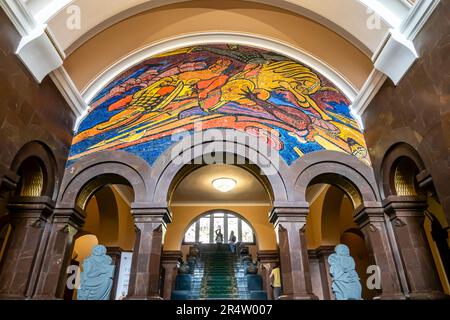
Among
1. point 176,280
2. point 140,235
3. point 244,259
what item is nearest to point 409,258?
point 140,235

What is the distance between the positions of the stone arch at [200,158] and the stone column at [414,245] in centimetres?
173

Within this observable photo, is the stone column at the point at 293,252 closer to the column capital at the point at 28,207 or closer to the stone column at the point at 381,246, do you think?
the stone column at the point at 381,246

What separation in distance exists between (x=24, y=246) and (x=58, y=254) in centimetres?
51

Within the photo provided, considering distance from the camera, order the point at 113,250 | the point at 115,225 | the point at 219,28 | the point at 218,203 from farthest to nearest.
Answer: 1. the point at 218,203
2. the point at 115,225
3. the point at 113,250
4. the point at 219,28

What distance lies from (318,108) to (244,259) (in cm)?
835

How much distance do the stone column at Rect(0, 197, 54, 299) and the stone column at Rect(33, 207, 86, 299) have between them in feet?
0.34

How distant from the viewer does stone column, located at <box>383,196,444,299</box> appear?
452 centimetres

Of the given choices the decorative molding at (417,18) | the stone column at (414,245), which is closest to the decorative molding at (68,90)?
the decorative molding at (417,18)

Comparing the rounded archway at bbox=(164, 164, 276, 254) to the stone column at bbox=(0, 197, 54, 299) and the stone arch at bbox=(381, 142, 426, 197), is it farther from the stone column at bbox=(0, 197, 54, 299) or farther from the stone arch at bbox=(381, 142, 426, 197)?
the stone column at bbox=(0, 197, 54, 299)

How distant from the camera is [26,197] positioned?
16.5ft

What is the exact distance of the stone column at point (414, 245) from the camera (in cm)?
452

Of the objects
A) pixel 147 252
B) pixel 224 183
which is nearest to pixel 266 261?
pixel 224 183

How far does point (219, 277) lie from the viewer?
11.3 meters

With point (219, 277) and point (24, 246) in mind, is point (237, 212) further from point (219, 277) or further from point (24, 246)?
point (24, 246)
